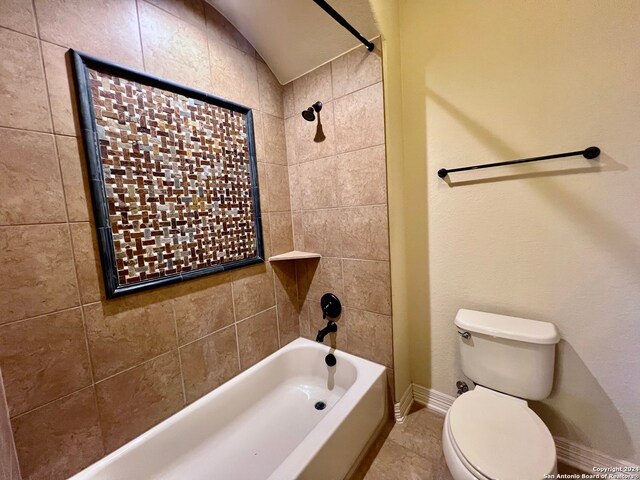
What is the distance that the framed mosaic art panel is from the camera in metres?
1.00

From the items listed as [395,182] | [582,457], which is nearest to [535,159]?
[395,182]

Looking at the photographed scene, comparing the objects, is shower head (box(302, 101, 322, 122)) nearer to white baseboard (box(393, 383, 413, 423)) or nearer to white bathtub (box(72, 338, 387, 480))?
white bathtub (box(72, 338, 387, 480))

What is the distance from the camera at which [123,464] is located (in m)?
1.06

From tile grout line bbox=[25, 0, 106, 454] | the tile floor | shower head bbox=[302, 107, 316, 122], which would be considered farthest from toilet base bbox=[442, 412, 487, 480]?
shower head bbox=[302, 107, 316, 122]

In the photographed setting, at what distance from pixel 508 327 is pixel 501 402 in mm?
322

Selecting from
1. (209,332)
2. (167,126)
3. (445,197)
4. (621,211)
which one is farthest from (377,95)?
(209,332)

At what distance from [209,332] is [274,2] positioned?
69.3 inches

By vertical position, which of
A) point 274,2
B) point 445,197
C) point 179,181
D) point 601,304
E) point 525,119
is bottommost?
point 601,304

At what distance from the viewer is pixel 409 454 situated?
52.0 inches

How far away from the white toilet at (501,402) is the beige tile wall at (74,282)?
1216 mm

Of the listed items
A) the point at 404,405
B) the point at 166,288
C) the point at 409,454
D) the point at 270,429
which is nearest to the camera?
the point at 166,288

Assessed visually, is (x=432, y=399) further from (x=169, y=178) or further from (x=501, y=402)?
(x=169, y=178)

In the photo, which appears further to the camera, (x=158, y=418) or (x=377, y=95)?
(x=377, y=95)

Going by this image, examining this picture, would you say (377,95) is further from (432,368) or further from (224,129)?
(432,368)
